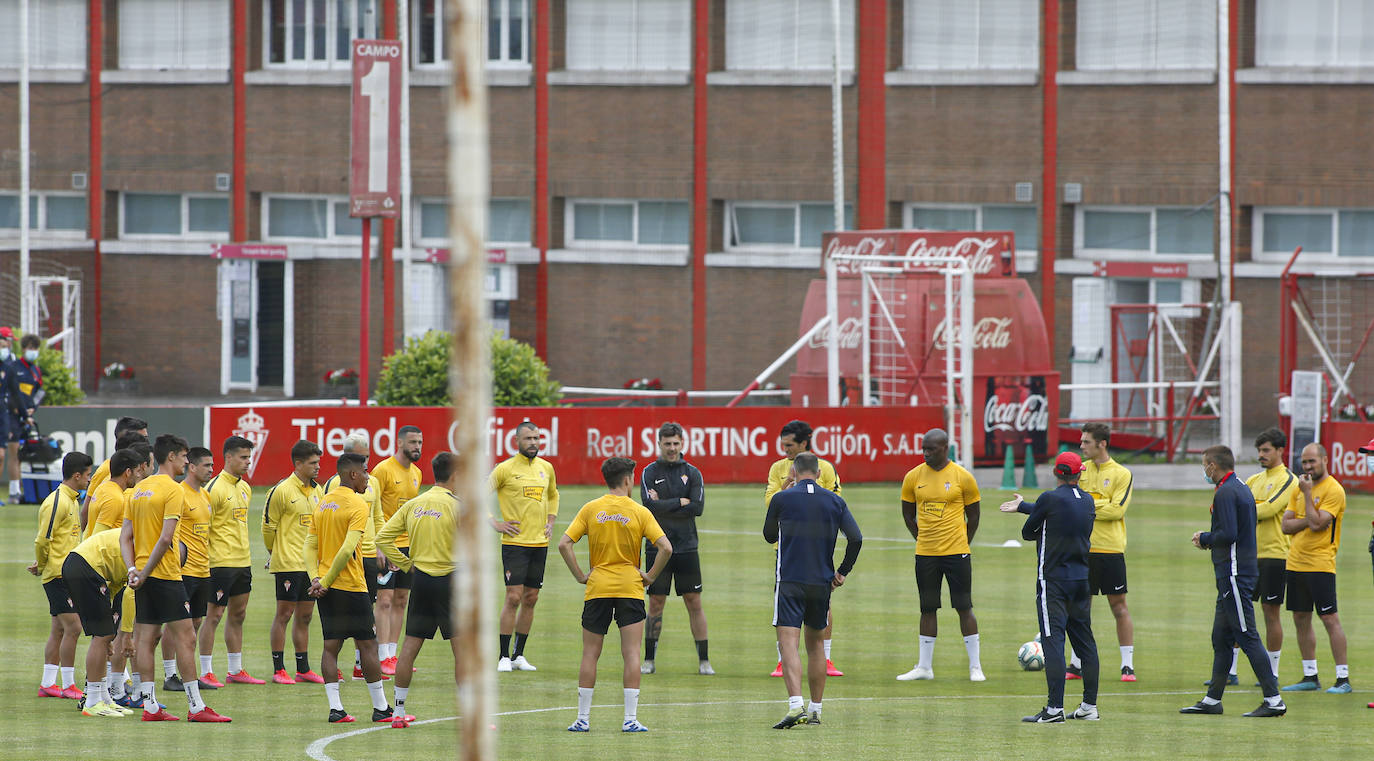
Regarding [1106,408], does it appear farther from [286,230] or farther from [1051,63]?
[286,230]

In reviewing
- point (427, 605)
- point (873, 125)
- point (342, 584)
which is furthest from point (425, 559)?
point (873, 125)

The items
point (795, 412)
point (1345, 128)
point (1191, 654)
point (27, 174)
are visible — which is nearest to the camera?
point (1191, 654)

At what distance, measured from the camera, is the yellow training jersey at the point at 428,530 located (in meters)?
11.4

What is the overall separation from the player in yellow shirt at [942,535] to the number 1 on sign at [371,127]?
14.1 metres

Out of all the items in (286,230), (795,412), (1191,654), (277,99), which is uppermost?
(277,99)

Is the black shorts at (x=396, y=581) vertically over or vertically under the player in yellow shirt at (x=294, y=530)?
under

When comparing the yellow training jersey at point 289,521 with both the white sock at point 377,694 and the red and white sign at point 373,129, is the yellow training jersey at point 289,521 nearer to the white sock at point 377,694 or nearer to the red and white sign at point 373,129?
the white sock at point 377,694

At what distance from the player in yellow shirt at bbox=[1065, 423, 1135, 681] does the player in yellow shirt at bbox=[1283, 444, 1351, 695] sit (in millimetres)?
1214

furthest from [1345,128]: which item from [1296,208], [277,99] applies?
[277,99]

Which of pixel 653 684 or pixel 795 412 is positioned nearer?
pixel 653 684

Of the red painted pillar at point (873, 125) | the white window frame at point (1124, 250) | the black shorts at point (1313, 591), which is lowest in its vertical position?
the black shorts at point (1313, 591)

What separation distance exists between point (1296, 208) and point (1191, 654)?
24.4 meters

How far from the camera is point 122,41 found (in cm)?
4225

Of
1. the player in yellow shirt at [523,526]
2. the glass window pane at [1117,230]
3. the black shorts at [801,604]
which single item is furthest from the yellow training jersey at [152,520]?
the glass window pane at [1117,230]
